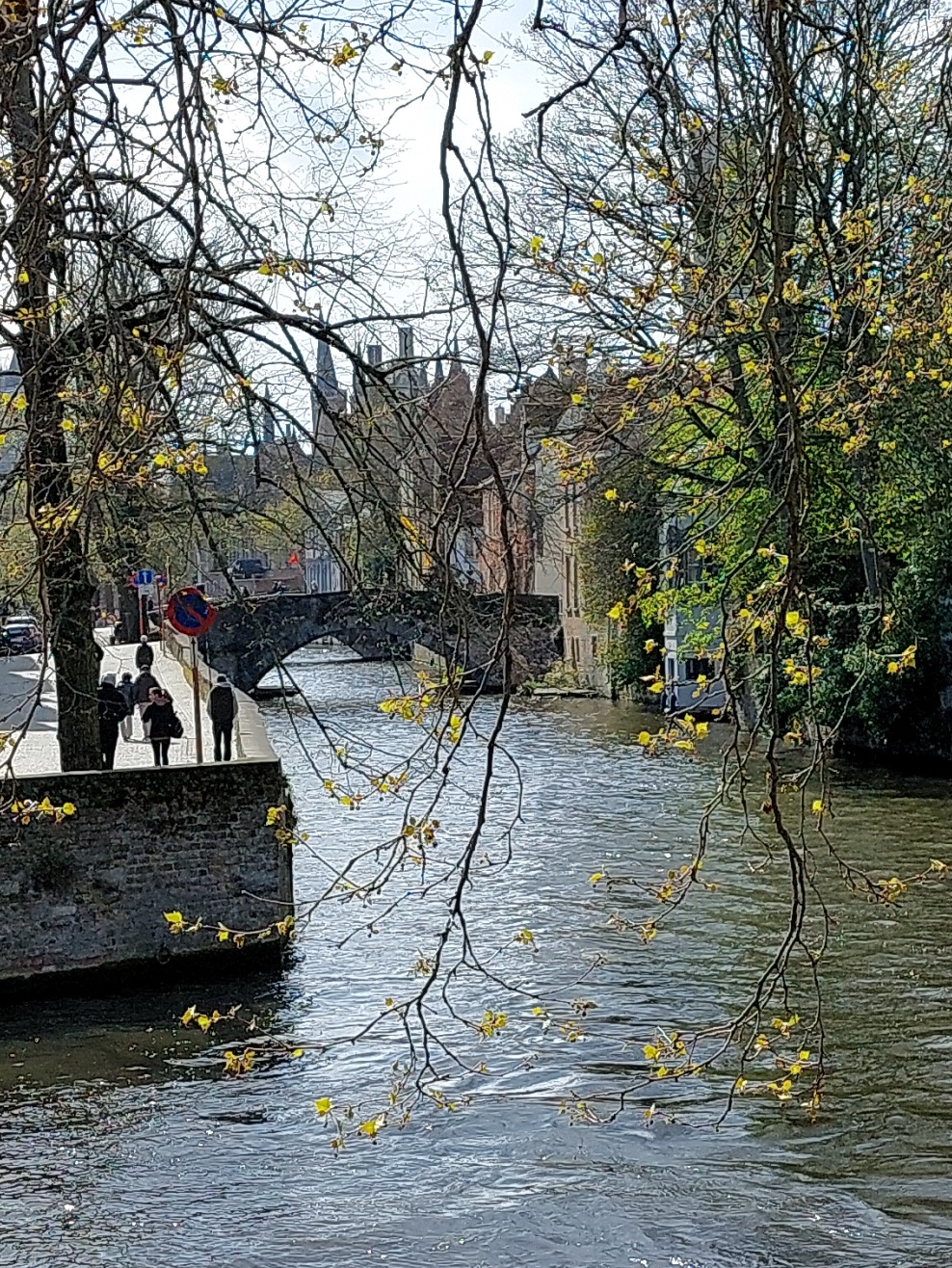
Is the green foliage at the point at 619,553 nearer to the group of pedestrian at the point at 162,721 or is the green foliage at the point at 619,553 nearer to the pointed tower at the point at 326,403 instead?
the group of pedestrian at the point at 162,721

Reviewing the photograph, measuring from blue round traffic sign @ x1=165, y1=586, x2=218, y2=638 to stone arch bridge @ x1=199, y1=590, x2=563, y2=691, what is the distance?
2.28 feet

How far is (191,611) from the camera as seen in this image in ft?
38.4

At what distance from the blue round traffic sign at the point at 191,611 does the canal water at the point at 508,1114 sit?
165cm

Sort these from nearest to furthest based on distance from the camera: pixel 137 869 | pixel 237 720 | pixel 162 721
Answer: pixel 137 869 < pixel 162 721 < pixel 237 720

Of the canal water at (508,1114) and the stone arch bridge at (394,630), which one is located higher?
the stone arch bridge at (394,630)

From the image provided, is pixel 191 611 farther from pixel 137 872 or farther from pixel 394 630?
pixel 394 630

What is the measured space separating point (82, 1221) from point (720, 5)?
6.96m

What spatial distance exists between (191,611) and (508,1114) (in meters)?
4.36

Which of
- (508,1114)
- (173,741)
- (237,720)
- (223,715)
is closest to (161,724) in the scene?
(223,715)

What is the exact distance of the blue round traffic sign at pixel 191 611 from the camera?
38.0ft

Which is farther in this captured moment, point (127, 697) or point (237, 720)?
point (127, 697)

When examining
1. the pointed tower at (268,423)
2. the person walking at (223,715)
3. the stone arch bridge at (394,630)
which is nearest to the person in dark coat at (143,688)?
the stone arch bridge at (394,630)

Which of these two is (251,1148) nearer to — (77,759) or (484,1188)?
(484,1188)

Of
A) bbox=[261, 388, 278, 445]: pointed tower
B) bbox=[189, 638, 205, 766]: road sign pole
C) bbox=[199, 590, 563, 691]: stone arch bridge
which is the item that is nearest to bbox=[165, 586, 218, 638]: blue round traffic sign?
bbox=[189, 638, 205, 766]: road sign pole
